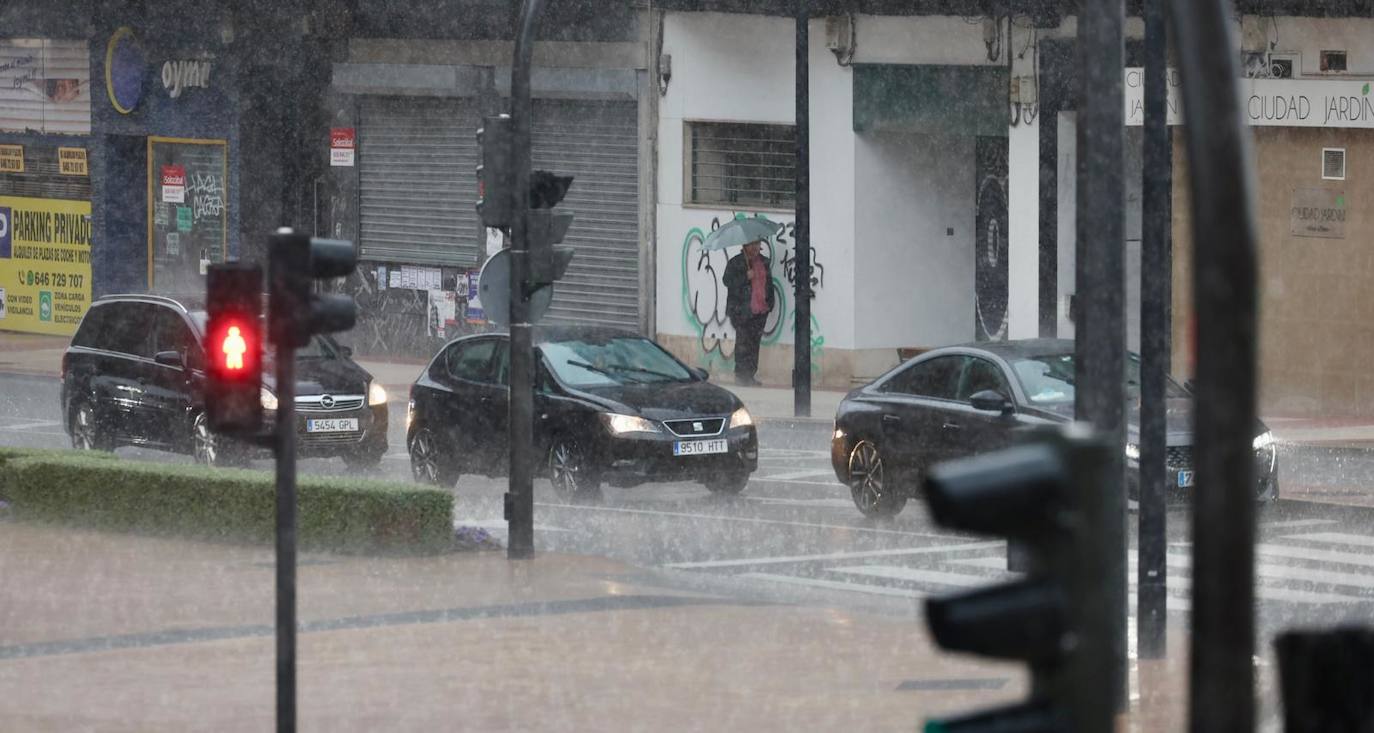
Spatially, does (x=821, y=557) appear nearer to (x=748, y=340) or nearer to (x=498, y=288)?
(x=498, y=288)

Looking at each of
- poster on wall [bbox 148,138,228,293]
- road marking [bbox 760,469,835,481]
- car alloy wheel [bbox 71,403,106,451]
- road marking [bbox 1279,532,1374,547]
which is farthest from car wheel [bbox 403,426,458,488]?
poster on wall [bbox 148,138,228,293]

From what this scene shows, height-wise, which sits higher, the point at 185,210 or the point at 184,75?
the point at 184,75

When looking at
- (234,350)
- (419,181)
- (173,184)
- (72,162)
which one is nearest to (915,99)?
(419,181)

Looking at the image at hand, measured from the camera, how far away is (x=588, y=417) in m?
19.1

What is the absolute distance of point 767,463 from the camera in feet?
72.4

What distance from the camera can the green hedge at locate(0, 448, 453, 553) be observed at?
16.1 meters

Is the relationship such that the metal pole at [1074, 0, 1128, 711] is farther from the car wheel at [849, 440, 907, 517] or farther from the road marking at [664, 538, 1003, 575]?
the car wheel at [849, 440, 907, 517]

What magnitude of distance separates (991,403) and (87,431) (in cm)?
978

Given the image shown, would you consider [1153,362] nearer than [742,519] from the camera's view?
Yes

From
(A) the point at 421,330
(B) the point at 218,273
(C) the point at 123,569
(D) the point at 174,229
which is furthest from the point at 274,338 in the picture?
(D) the point at 174,229

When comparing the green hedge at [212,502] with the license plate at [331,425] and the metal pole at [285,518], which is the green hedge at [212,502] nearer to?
the license plate at [331,425]

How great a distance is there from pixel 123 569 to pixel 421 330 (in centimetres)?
1920

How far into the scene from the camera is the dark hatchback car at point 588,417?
19.0 metres

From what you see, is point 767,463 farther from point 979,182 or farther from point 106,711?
point 106,711
